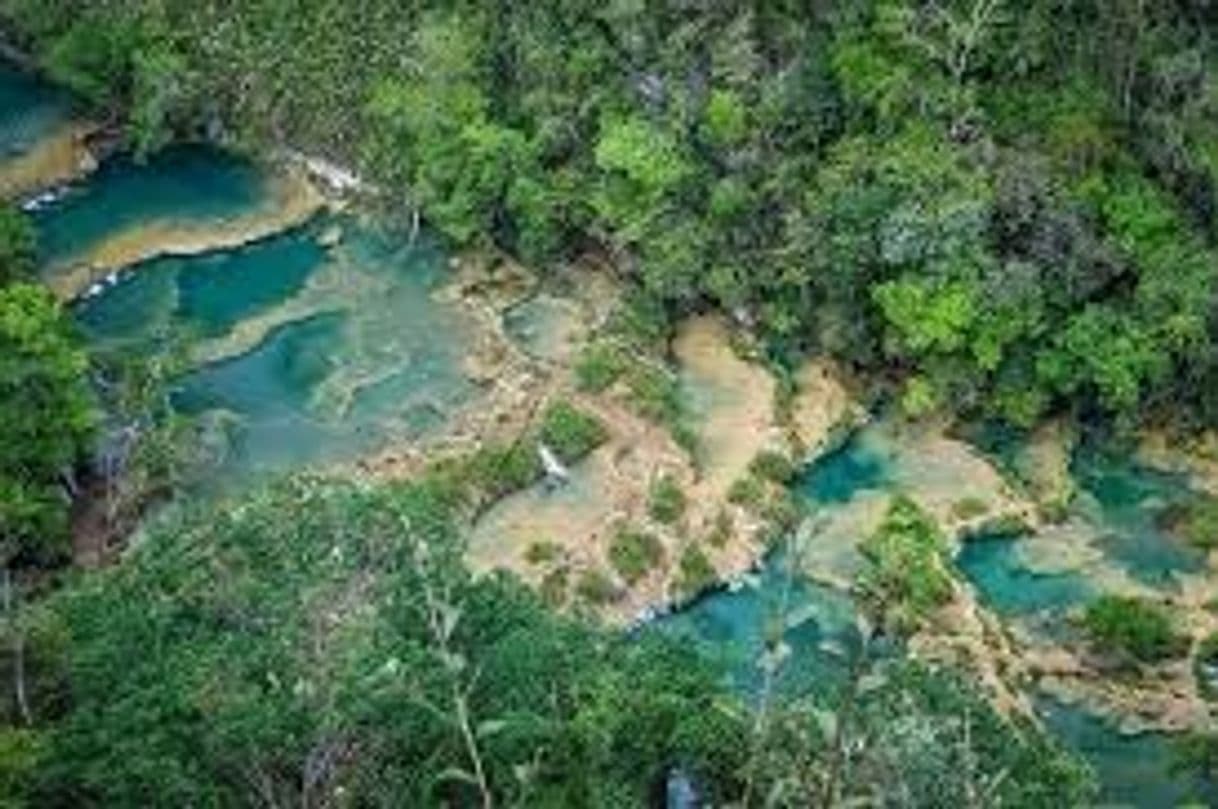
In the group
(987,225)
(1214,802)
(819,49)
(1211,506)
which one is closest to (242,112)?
(819,49)

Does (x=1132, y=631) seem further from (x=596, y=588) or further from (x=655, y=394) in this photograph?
(x=655, y=394)

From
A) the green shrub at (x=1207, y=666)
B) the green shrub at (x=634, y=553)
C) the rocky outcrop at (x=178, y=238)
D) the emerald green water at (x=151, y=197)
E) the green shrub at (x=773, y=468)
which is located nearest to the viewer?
the green shrub at (x=1207, y=666)

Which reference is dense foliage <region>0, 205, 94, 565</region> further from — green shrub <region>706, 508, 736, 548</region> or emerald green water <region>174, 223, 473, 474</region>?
green shrub <region>706, 508, 736, 548</region>

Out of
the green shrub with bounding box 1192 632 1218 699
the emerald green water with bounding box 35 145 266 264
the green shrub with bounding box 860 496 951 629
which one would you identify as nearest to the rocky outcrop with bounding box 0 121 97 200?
the emerald green water with bounding box 35 145 266 264

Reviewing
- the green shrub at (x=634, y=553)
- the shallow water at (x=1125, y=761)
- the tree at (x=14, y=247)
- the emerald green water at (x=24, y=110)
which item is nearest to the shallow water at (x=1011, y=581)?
the shallow water at (x=1125, y=761)

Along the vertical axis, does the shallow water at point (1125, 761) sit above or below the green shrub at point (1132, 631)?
below

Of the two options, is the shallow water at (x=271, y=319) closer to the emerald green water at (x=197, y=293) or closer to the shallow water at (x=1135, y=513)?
the emerald green water at (x=197, y=293)

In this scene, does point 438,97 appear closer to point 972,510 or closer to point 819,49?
point 819,49
